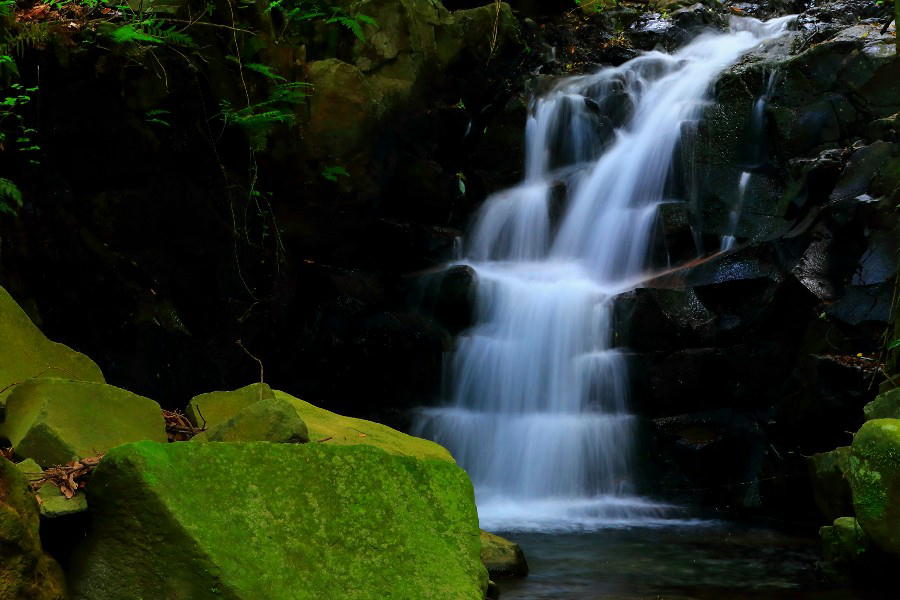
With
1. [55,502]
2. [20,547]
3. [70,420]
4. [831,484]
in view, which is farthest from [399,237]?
[20,547]

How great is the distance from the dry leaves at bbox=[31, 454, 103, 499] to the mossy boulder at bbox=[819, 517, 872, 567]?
423 cm

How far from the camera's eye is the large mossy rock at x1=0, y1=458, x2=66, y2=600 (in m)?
2.38

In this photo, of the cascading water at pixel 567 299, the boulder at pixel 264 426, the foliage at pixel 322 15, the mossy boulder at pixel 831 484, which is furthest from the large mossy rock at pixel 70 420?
the foliage at pixel 322 15

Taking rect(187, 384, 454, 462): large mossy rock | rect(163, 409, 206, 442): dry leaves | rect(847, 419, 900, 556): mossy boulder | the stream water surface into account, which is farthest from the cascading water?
rect(163, 409, 206, 442): dry leaves

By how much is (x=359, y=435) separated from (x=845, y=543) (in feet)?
10.6

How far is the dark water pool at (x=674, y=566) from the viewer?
493 centimetres

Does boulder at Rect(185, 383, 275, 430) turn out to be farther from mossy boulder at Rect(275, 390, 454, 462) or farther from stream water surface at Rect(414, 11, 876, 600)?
stream water surface at Rect(414, 11, 876, 600)

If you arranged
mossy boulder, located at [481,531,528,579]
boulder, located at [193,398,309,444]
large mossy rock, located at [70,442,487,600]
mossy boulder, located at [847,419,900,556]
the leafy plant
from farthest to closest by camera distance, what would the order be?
the leafy plant < mossy boulder, located at [481,531,528,579] < mossy boulder, located at [847,419,900,556] < boulder, located at [193,398,309,444] < large mossy rock, located at [70,442,487,600]

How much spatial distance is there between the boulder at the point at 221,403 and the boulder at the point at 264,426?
531 mm

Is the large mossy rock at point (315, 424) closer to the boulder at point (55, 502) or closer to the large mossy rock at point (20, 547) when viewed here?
the boulder at point (55, 502)

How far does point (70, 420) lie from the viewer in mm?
3193

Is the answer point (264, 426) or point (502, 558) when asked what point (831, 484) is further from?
point (264, 426)

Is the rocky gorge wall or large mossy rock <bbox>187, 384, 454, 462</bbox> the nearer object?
large mossy rock <bbox>187, 384, 454, 462</bbox>

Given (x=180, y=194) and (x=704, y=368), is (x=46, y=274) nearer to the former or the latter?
(x=180, y=194)
